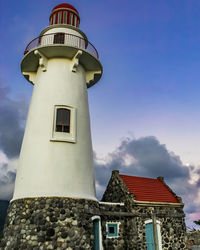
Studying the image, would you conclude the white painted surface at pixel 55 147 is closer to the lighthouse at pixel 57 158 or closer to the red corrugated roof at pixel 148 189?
the lighthouse at pixel 57 158

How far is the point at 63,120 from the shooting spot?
11.8m

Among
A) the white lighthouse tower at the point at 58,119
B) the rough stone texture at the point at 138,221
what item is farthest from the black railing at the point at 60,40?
the rough stone texture at the point at 138,221

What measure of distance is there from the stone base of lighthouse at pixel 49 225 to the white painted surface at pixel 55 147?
1.23 feet

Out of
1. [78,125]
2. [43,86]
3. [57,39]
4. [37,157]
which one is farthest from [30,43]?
[37,157]

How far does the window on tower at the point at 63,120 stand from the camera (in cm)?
1168

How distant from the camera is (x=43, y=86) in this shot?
42.0 ft

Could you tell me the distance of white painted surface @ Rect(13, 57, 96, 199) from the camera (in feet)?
34.4

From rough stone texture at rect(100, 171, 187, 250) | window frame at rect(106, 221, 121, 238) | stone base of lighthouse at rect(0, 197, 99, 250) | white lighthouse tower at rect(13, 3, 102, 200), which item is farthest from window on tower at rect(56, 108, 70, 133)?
window frame at rect(106, 221, 121, 238)

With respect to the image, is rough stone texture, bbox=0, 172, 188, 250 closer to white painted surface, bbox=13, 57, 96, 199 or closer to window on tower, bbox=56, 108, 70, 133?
white painted surface, bbox=13, 57, 96, 199

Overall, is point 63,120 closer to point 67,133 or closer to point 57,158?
point 67,133

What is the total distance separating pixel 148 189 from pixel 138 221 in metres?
2.77

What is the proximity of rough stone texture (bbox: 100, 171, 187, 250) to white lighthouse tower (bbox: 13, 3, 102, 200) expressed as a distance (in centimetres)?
277

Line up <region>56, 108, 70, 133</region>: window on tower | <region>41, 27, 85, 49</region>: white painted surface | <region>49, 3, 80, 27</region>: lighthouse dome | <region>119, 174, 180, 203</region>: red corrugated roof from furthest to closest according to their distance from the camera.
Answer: <region>49, 3, 80, 27</region>: lighthouse dome
<region>119, 174, 180, 203</region>: red corrugated roof
<region>41, 27, 85, 49</region>: white painted surface
<region>56, 108, 70, 133</region>: window on tower

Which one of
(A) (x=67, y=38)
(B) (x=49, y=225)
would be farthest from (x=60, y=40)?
(B) (x=49, y=225)
